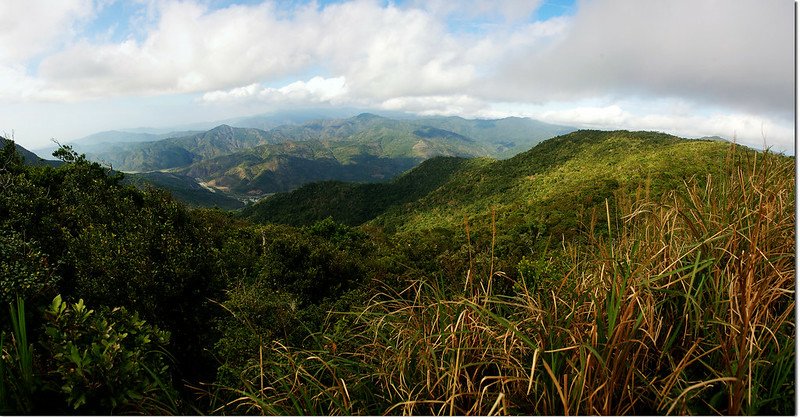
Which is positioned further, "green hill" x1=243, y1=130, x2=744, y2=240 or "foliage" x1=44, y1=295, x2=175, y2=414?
"green hill" x1=243, y1=130, x2=744, y2=240

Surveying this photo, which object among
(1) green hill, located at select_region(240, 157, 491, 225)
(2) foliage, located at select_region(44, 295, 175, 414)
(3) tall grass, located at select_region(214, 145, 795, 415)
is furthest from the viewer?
(1) green hill, located at select_region(240, 157, 491, 225)

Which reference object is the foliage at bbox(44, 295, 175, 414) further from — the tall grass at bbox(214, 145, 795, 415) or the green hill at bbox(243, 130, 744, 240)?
the green hill at bbox(243, 130, 744, 240)

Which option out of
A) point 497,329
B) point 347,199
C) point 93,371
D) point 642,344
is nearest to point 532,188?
point 347,199

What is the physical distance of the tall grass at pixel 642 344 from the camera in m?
1.53

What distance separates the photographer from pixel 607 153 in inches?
3110

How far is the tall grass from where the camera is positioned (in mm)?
1530

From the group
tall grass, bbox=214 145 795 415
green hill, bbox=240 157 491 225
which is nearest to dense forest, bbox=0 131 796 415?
tall grass, bbox=214 145 795 415

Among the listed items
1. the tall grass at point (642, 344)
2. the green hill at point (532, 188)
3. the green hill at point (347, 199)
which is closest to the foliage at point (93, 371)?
the tall grass at point (642, 344)

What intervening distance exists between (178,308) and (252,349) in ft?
13.1

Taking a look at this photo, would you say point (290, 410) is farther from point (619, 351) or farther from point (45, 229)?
point (45, 229)

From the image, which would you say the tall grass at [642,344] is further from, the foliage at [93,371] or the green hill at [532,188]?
the green hill at [532,188]

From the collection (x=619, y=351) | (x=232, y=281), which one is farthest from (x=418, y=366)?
(x=232, y=281)

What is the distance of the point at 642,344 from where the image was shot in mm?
1565

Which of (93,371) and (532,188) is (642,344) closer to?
(93,371)
